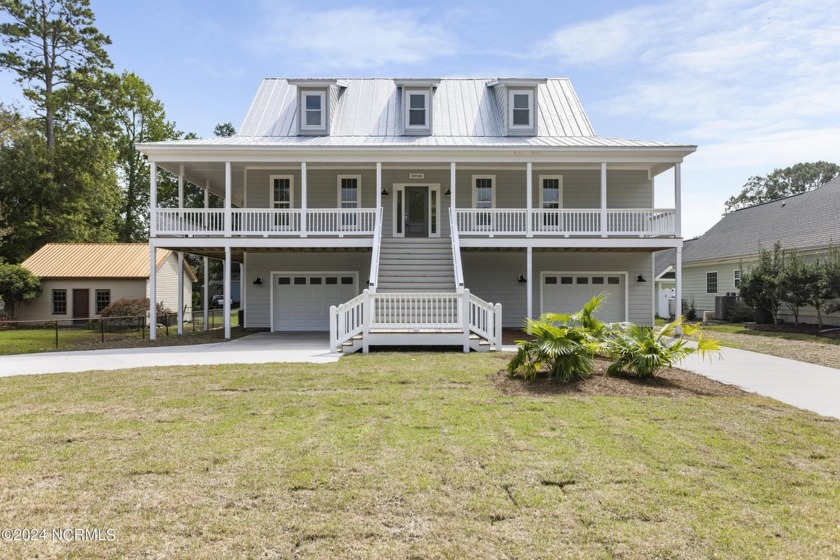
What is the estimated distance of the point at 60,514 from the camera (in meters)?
3.24

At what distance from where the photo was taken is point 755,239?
23625 millimetres

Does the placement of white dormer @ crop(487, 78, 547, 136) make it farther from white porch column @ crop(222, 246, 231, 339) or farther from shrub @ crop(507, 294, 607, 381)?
shrub @ crop(507, 294, 607, 381)

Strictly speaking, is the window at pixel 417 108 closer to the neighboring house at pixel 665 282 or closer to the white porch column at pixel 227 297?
the white porch column at pixel 227 297

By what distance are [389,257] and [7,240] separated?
2565 centimetres

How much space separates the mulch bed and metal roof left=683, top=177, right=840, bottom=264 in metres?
15.4

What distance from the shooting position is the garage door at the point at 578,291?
17656 mm

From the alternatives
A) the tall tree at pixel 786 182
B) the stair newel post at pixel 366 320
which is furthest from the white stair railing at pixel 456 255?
the tall tree at pixel 786 182

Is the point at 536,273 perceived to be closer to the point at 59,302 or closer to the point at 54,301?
the point at 59,302

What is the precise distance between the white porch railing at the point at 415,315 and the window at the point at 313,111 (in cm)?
917

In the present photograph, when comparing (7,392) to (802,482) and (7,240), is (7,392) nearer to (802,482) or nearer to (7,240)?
(802,482)

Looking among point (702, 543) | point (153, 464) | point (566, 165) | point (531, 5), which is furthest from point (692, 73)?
point (153, 464)

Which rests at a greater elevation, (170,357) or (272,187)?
(272,187)

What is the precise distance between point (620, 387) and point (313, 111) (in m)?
14.9

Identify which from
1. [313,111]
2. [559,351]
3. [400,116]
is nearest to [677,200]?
[400,116]
